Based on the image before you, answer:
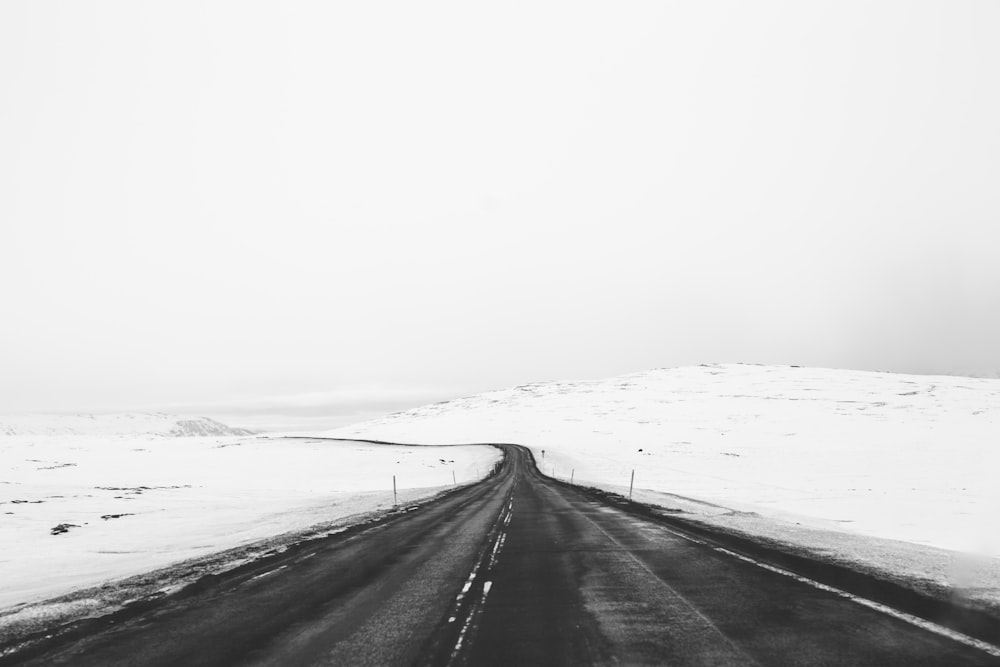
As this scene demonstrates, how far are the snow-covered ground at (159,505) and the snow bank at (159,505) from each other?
49mm

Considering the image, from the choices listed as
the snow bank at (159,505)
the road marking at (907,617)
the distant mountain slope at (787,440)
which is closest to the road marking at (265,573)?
the snow bank at (159,505)

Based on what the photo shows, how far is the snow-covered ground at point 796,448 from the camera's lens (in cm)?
2102

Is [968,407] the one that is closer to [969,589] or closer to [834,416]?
[834,416]

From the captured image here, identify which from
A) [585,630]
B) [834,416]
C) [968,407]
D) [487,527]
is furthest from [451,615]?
[968,407]

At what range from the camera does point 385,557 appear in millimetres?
13250

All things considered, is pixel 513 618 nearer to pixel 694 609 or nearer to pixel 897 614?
pixel 694 609

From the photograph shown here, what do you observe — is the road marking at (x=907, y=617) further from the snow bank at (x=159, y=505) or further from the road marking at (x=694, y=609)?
the snow bank at (x=159, y=505)

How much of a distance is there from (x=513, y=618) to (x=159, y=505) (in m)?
26.8

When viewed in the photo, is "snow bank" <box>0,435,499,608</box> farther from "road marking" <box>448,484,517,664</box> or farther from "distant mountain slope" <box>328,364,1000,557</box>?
"distant mountain slope" <box>328,364,1000,557</box>

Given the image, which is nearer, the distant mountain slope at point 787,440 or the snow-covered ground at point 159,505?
the snow-covered ground at point 159,505

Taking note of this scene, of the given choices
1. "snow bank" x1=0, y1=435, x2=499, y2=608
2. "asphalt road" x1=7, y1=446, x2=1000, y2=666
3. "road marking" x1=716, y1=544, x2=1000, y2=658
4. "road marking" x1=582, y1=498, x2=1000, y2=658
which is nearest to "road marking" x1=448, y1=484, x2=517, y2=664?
"asphalt road" x1=7, y1=446, x2=1000, y2=666

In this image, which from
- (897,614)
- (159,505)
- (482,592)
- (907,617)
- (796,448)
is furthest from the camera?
(796,448)

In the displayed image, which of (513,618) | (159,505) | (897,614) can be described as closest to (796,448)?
(159,505)

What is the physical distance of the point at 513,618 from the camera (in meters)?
8.02
